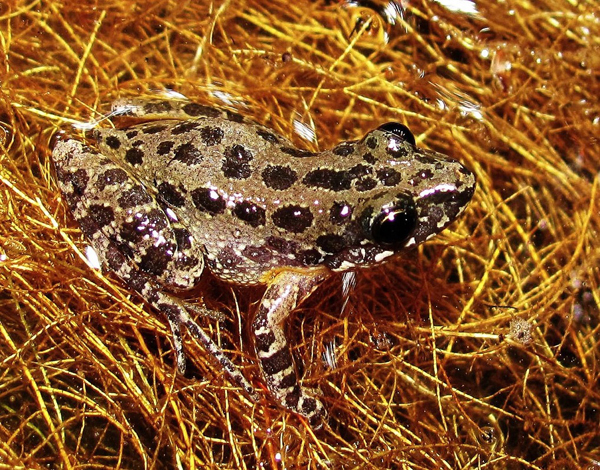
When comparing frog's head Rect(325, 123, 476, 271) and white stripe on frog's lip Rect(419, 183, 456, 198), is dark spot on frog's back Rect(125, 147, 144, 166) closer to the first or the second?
frog's head Rect(325, 123, 476, 271)

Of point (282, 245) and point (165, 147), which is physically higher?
point (165, 147)

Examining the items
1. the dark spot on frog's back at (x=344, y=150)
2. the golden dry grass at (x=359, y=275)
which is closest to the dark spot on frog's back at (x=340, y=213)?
the dark spot on frog's back at (x=344, y=150)

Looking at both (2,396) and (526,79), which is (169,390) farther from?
(526,79)

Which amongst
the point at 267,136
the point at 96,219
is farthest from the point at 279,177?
the point at 96,219

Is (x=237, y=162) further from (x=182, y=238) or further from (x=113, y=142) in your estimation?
(x=113, y=142)

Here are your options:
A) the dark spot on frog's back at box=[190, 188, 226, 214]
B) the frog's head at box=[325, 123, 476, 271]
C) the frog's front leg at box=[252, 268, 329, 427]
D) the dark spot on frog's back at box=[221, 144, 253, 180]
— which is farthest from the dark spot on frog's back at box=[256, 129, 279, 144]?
the frog's front leg at box=[252, 268, 329, 427]

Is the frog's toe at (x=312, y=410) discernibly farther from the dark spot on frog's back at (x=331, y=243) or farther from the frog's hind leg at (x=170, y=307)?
the dark spot on frog's back at (x=331, y=243)
